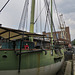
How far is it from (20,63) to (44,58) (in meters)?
1.82

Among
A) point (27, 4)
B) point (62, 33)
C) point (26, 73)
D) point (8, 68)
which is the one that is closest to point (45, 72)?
point (26, 73)

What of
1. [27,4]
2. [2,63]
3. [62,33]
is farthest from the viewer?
[62,33]

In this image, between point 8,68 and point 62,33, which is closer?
point 8,68

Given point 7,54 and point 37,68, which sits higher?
point 7,54

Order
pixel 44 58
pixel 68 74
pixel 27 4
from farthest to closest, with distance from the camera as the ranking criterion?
pixel 27 4
pixel 68 74
pixel 44 58

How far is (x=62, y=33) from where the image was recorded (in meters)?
40.2

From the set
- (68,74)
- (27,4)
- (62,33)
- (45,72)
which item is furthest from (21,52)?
(62,33)

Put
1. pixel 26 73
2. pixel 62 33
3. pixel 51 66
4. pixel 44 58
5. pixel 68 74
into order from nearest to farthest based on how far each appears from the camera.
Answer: pixel 26 73
pixel 44 58
pixel 51 66
pixel 68 74
pixel 62 33

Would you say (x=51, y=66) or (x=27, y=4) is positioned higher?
(x=27, y=4)

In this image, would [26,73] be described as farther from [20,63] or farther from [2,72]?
[2,72]

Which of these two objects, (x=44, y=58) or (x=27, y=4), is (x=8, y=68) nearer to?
(x=44, y=58)

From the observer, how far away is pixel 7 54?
5.23 metres

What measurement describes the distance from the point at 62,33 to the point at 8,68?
37.0 meters

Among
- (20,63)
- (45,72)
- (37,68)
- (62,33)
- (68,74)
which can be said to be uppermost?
(62,33)
